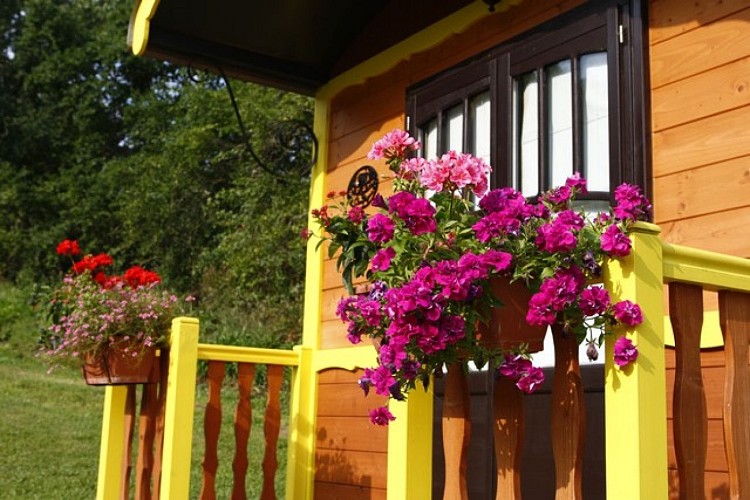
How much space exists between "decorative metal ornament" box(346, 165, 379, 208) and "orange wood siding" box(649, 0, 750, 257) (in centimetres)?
156

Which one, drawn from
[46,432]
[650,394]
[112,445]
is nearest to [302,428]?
[112,445]

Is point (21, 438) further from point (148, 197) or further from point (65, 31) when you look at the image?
point (65, 31)

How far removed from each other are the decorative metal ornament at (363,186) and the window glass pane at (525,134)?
3.01ft

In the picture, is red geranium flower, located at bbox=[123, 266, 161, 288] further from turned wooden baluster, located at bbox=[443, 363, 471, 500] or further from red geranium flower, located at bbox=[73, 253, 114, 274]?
turned wooden baluster, located at bbox=[443, 363, 471, 500]

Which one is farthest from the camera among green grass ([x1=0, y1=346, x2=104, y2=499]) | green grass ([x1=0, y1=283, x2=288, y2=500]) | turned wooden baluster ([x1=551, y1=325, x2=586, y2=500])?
green grass ([x1=0, y1=283, x2=288, y2=500])

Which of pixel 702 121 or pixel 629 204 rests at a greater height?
pixel 702 121

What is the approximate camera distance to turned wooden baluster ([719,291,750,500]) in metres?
2.16

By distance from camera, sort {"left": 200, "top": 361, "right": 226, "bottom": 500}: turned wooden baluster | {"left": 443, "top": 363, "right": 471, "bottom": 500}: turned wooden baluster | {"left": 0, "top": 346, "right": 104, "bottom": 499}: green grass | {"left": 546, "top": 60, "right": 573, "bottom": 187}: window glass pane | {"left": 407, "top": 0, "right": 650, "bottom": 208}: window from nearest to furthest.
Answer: {"left": 443, "top": 363, "right": 471, "bottom": 500}: turned wooden baluster, {"left": 407, "top": 0, "right": 650, "bottom": 208}: window, {"left": 546, "top": 60, "right": 573, "bottom": 187}: window glass pane, {"left": 200, "top": 361, "right": 226, "bottom": 500}: turned wooden baluster, {"left": 0, "top": 346, "right": 104, "bottom": 499}: green grass

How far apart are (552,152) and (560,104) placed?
0.18 m

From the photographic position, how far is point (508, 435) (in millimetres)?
2225

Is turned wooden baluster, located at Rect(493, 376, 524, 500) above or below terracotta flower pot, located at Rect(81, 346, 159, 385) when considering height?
below

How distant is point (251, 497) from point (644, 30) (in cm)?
490

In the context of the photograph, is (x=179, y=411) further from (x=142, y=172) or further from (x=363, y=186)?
(x=142, y=172)

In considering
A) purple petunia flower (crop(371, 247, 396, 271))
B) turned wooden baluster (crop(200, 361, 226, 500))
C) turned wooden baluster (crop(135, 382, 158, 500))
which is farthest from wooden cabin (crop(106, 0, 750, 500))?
purple petunia flower (crop(371, 247, 396, 271))
